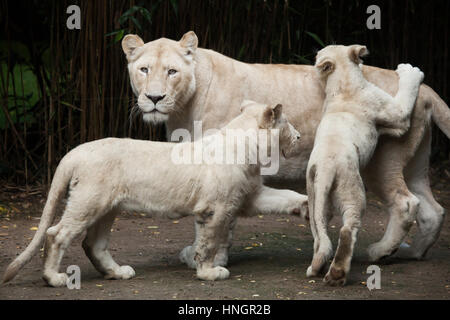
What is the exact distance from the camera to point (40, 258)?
6047mm

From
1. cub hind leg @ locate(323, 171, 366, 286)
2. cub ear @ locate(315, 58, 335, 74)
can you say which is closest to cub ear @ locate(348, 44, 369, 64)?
cub ear @ locate(315, 58, 335, 74)

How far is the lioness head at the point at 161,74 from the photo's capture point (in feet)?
19.0

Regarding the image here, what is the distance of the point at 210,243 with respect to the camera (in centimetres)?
521

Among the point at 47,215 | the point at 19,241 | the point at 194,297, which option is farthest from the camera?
the point at 19,241

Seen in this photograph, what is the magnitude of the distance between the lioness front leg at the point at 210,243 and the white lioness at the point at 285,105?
1.80 ft

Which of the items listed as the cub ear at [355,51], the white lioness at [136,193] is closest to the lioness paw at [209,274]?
the white lioness at [136,193]

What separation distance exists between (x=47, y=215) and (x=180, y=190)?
2.92ft

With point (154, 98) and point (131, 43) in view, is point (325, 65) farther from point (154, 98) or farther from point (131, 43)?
point (131, 43)

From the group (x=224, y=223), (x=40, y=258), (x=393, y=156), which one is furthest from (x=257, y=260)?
(x=40, y=258)

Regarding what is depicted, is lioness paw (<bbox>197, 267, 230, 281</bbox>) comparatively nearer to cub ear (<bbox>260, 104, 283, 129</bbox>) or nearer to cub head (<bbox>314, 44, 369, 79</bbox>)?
cub ear (<bbox>260, 104, 283, 129</bbox>)

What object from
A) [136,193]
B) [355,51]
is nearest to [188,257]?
[136,193]

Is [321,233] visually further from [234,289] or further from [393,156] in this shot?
[393,156]

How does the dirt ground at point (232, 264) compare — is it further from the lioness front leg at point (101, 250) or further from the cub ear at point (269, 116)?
the cub ear at point (269, 116)

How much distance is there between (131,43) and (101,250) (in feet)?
5.59
